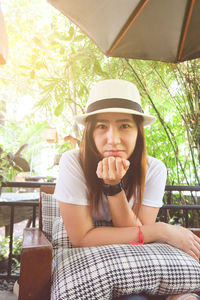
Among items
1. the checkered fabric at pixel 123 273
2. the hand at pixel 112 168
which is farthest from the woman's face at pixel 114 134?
the checkered fabric at pixel 123 273

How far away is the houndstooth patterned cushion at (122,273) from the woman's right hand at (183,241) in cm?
11

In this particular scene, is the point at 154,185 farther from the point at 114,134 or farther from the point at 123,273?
the point at 123,273

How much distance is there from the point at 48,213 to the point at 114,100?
88cm

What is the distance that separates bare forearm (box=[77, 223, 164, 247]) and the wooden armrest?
0.23m

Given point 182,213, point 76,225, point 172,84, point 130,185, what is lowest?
point 182,213

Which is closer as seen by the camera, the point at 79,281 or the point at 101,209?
the point at 79,281

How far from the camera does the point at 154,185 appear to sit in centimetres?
146

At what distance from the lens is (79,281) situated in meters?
0.86

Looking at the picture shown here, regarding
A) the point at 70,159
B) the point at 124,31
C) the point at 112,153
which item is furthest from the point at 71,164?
the point at 124,31

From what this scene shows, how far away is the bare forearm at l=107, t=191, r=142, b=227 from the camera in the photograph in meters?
1.20

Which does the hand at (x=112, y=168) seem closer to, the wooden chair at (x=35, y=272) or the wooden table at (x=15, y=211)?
the wooden chair at (x=35, y=272)

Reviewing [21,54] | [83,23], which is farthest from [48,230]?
[21,54]

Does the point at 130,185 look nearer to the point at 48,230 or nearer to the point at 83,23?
the point at 48,230

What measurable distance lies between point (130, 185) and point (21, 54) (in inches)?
144
